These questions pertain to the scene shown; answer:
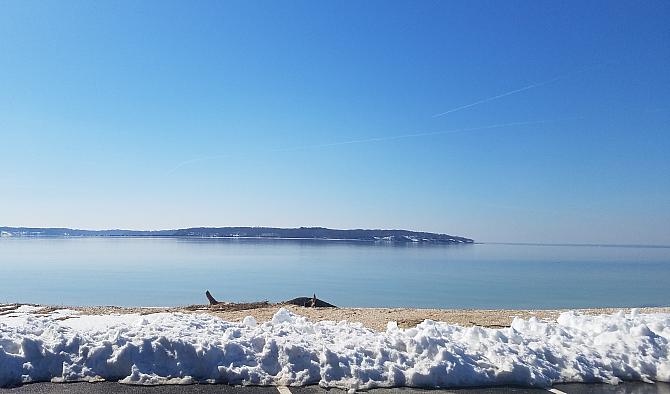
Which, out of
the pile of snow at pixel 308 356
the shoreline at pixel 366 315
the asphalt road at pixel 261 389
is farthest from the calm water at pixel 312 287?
the asphalt road at pixel 261 389

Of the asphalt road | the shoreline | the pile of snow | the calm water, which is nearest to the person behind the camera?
the asphalt road

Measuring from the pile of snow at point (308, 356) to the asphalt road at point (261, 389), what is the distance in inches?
7.4

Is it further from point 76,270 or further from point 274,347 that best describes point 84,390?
point 76,270

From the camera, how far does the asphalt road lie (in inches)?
257

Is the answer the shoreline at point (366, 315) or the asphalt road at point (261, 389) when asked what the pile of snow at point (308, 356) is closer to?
the asphalt road at point (261, 389)

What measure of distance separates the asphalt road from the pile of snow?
7.4 inches

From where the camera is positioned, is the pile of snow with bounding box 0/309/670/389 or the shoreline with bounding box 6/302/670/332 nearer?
the pile of snow with bounding box 0/309/670/389

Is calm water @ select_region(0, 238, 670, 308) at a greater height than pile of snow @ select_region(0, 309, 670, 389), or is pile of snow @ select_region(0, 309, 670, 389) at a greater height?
pile of snow @ select_region(0, 309, 670, 389)

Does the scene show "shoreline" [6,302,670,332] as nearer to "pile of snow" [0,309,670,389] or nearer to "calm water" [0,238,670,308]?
"pile of snow" [0,309,670,389]

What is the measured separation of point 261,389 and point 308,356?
0.99 meters

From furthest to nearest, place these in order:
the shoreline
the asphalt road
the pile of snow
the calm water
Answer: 1. the calm water
2. the shoreline
3. the pile of snow
4. the asphalt road

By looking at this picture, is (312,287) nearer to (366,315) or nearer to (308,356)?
(366,315)

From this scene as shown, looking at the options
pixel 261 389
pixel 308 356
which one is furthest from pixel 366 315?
pixel 261 389

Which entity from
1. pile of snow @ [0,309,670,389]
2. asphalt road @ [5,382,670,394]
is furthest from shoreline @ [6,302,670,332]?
asphalt road @ [5,382,670,394]
